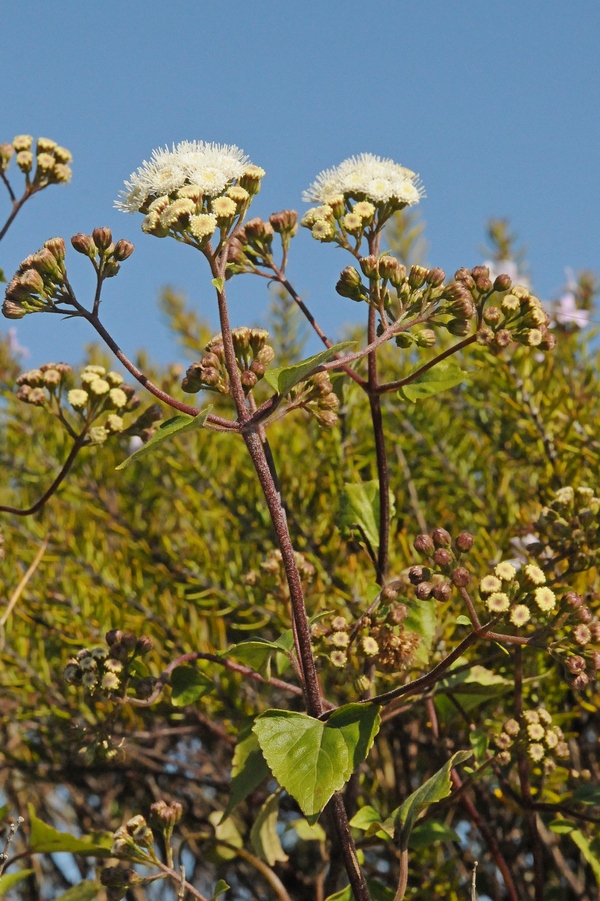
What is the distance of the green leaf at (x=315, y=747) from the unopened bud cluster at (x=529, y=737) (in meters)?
0.32

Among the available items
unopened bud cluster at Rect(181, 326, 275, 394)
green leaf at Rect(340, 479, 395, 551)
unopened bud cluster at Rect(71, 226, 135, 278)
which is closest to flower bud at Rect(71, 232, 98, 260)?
unopened bud cluster at Rect(71, 226, 135, 278)

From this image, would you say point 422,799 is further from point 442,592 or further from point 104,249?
point 104,249

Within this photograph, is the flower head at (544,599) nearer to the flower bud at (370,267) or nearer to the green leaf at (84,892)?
the flower bud at (370,267)

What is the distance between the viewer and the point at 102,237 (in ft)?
3.98

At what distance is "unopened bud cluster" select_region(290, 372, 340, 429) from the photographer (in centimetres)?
121

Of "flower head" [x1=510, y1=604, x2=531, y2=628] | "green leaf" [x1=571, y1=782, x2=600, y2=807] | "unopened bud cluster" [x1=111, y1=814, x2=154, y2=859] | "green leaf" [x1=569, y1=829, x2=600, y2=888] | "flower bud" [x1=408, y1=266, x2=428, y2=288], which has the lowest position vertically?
"green leaf" [x1=569, y1=829, x2=600, y2=888]

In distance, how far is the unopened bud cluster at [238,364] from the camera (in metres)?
1.15

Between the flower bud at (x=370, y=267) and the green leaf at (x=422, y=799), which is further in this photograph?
the flower bud at (x=370, y=267)

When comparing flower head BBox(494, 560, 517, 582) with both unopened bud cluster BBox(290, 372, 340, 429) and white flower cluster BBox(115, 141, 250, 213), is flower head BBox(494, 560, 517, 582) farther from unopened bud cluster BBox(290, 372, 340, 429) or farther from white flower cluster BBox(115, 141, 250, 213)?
white flower cluster BBox(115, 141, 250, 213)

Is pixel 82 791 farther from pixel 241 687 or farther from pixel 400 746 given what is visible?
pixel 400 746

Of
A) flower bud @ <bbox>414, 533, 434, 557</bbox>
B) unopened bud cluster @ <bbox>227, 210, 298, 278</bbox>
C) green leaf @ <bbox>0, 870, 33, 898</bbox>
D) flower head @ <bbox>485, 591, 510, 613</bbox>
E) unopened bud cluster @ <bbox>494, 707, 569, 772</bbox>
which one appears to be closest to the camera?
flower head @ <bbox>485, 591, 510, 613</bbox>

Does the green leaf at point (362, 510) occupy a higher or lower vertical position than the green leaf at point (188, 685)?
higher

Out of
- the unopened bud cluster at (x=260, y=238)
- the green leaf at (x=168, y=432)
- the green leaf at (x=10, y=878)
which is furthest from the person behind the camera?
the green leaf at (x=10, y=878)

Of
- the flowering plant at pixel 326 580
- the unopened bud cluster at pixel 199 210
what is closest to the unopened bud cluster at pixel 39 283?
the flowering plant at pixel 326 580
